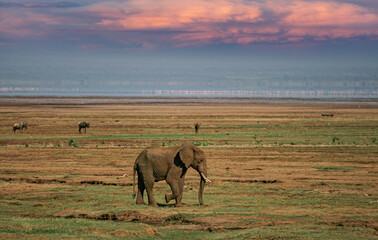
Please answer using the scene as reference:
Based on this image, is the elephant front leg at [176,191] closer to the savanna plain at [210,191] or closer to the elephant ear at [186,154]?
the savanna plain at [210,191]

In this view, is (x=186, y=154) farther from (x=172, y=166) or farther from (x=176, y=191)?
(x=176, y=191)

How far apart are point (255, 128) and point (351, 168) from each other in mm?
29882

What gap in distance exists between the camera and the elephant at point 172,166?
19391 mm

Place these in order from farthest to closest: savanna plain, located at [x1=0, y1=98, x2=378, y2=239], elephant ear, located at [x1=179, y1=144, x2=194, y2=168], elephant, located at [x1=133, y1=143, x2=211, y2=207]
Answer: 1. elephant, located at [x1=133, y1=143, x2=211, y2=207]
2. elephant ear, located at [x1=179, y1=144, x2=194, y2=168]
3. savanna plain, located at [x1=0, y1=98, x2=378, y2=239]

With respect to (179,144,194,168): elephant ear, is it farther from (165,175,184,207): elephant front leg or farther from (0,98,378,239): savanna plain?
(0,98,378,239): savanna plain

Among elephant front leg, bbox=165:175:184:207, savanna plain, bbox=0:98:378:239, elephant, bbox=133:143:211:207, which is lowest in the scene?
savanna plain, bbox=0:98:378:239

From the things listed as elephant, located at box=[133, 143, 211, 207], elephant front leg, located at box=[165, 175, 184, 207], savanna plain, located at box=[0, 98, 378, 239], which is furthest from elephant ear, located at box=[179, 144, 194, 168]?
savanna plain, located at box=[0, 98, 378, 239]

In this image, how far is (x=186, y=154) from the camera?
19.3 meters

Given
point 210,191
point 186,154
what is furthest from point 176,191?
point 210,191

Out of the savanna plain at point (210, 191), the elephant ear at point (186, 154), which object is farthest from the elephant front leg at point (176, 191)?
the elephant ear at point (186, 154)

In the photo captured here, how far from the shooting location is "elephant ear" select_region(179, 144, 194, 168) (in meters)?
19.3

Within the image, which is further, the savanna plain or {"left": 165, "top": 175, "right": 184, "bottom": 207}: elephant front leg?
{"left": 165, "top": 175, "right": 184, "bottom": 207}: elephant front leg

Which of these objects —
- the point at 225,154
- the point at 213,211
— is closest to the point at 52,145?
the point at 225,154

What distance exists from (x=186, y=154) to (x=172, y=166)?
65 centimetres
